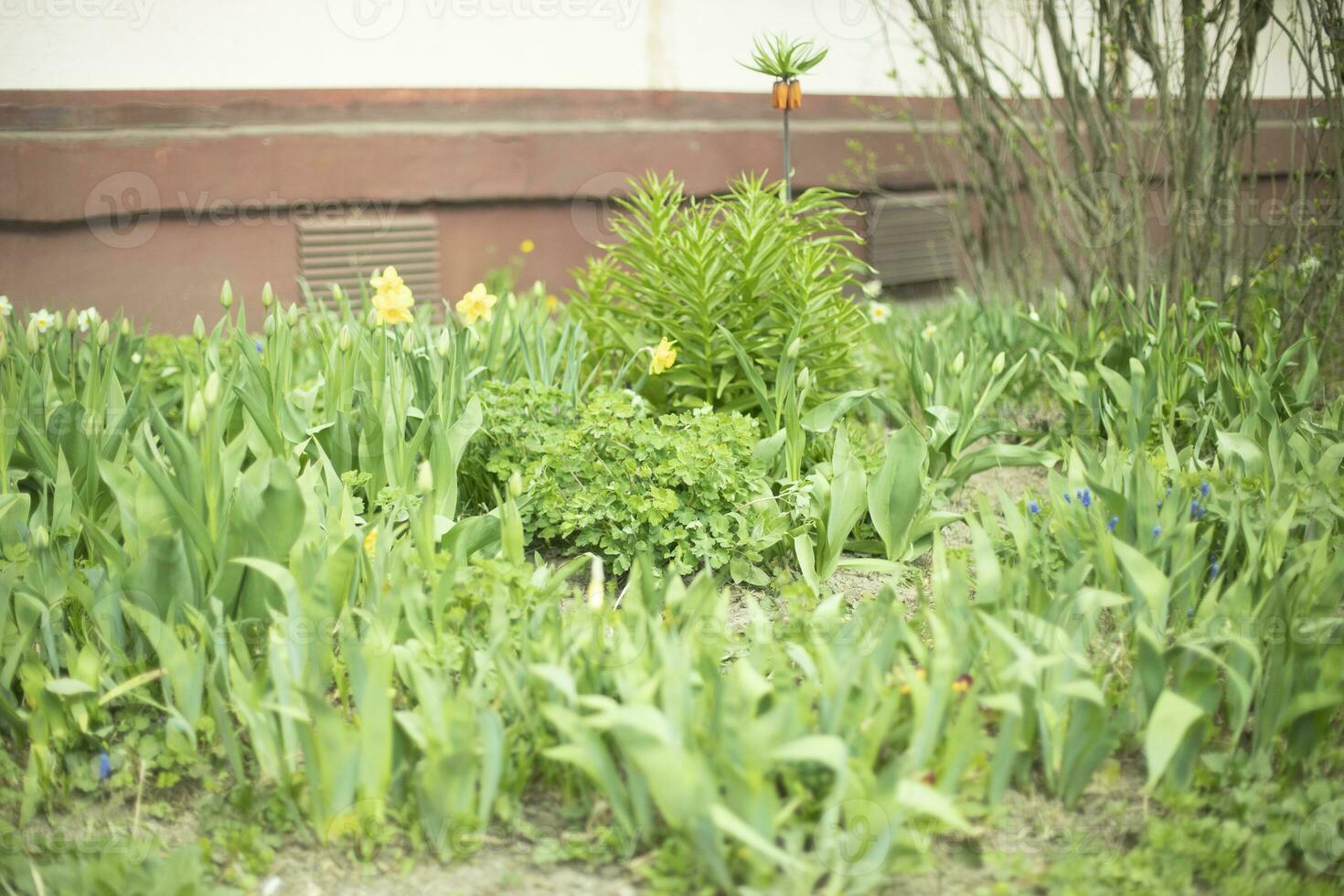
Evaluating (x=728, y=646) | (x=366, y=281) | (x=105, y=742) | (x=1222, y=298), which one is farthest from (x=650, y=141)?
(x=105, y=742)

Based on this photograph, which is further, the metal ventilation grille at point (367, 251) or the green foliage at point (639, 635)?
the metal ventilation grille at point (367, 251)

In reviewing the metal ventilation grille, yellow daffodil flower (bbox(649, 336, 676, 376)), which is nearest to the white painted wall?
the metal ventilation grille

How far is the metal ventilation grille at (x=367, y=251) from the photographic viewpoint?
16.8 feet

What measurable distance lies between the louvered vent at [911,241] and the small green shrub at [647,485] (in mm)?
3495

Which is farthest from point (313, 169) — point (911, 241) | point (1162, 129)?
point (1162, 129)

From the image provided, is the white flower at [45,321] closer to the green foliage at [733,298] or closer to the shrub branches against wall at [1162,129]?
the green foliage at [733,298]

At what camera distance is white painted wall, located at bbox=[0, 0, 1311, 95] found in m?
4.64

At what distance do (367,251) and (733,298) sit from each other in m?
2.28

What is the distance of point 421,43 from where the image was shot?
5168mm

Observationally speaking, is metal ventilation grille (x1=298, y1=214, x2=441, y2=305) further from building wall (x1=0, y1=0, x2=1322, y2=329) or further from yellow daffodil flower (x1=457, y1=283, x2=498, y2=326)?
yellow daffodil flower (x1=457, y1=283, x2=498, y2=326)

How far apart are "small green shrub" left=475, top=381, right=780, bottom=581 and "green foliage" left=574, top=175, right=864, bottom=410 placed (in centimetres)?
53

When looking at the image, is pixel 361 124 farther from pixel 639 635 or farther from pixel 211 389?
pixel 639 635

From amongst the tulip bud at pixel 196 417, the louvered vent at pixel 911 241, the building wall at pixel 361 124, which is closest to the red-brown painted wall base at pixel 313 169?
the building wall at pixel 361 124

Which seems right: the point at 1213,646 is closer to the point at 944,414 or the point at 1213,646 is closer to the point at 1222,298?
the point at 944,414
